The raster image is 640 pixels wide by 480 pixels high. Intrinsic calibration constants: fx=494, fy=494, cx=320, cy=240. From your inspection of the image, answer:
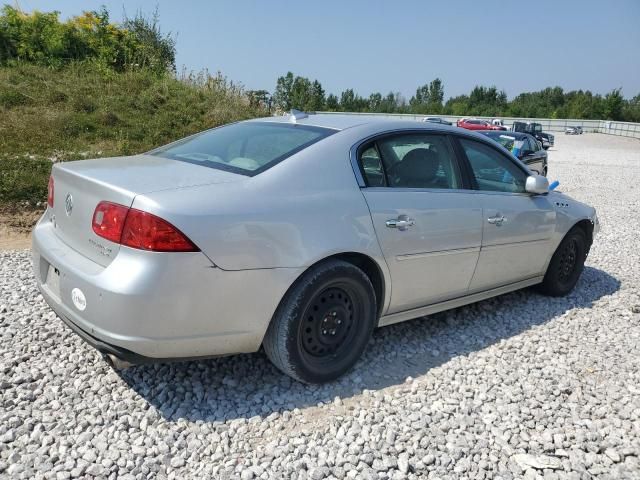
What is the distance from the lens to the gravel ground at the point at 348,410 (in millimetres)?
2328

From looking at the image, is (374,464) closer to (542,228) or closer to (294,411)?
(294,411)

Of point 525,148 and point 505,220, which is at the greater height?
point 525,148

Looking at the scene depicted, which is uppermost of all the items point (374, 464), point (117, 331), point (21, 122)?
point (21, 122)

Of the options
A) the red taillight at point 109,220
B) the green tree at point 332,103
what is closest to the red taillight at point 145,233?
the red taillight at point 109,220

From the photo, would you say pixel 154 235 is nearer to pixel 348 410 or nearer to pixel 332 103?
pixel 348 410

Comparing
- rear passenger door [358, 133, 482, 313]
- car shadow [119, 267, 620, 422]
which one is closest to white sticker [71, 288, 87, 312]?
car shadow [119, 267, 620, 422]

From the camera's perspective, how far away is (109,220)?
2410 mm

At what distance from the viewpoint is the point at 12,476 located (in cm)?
213

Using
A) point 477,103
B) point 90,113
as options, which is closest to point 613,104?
point 477,103

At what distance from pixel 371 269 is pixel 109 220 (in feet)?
5.07

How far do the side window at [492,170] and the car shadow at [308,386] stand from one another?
43.7 inches

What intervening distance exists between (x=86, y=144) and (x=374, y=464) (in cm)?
903

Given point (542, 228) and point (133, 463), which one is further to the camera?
point (542, 228)

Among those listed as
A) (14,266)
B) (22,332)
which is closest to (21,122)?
(14,266)
